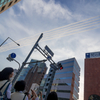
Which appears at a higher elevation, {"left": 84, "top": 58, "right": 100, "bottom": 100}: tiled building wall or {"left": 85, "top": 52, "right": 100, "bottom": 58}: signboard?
{"left": 85, "top": 52, "right": 100, "bottom": 58}: signboard

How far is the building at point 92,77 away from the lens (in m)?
23.7

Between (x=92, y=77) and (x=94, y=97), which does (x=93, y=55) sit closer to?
(x=92, y=77)

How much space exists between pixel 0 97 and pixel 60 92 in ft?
173

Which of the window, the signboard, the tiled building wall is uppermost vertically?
the signboard

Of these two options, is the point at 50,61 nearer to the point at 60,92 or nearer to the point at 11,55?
the point at 11,55

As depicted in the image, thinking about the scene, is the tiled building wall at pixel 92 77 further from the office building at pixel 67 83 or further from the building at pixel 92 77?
the office building at pixel 67 83

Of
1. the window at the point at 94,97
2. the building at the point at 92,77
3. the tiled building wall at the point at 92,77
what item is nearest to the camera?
the window at the point at 94,97

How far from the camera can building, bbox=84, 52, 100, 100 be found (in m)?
23.7

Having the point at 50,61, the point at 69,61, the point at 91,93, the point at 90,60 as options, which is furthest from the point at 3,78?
the point at 69,61

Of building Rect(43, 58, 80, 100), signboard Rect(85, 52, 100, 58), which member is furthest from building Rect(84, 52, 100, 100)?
building Rect(43, 58, 80, 100)

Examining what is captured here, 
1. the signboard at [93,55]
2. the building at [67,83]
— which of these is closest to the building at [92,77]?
the signboard at [93,55]

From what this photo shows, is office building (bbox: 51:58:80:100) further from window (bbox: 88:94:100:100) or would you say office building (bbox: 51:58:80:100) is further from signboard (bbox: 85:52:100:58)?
window (bbox: 88:94:100:100)

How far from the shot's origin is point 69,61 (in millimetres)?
56531

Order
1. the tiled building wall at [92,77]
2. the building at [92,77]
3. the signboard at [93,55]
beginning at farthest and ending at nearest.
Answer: the signboard at [93,55] < the tiled building wall at [92,77] < the building at [92,77]
